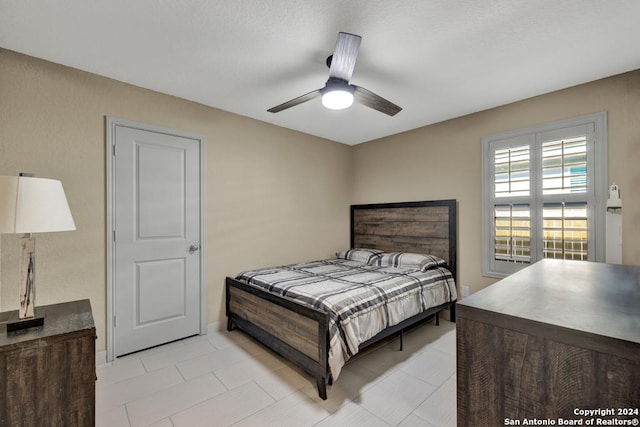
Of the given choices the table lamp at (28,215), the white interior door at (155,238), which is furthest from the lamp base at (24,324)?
the white interior door at (155,238)

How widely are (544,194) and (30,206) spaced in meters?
3.92

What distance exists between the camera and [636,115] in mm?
2400

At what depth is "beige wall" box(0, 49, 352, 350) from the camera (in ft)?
7.16

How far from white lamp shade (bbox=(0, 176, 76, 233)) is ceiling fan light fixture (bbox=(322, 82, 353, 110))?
169 cm

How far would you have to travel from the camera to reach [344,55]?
6.03 ft

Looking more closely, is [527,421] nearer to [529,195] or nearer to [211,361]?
[211,361]

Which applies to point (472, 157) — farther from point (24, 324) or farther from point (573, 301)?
point (24, 324)

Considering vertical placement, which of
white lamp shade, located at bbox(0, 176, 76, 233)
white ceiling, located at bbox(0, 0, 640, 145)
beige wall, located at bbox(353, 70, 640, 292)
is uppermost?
white ceiling, located at bbox(0, 0, 640, 145)

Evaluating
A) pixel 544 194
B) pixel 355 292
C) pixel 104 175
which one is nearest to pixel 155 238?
pixel 104 175

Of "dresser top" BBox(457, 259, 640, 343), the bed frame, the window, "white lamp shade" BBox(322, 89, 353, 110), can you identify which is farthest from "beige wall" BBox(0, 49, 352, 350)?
"dresser top" BBox(457, 259, 640, 343)

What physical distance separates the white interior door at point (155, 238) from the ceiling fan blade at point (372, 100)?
1829mm

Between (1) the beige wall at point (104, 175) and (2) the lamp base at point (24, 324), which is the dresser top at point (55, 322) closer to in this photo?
(2) the lamp base at point (24, 324)

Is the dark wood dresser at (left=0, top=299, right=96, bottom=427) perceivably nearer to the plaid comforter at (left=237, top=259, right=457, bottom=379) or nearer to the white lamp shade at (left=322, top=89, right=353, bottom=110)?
the plaid comforter at (left=237, top=259, right=457, bottom=379)

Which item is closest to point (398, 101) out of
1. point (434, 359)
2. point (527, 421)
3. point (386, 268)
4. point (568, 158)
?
point (568, 158)
